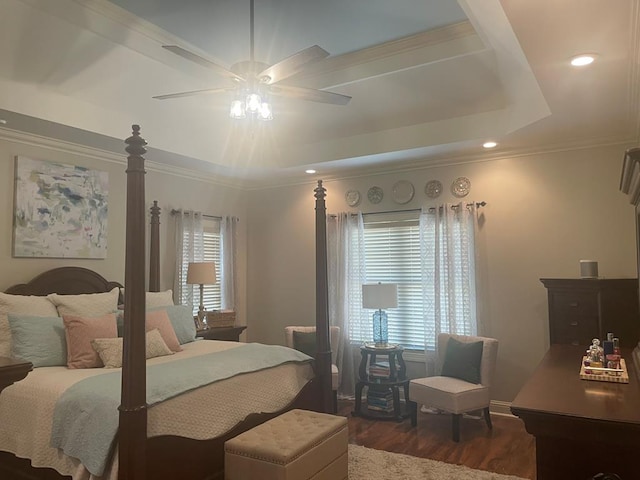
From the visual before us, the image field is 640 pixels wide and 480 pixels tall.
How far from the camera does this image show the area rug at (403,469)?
3338mm

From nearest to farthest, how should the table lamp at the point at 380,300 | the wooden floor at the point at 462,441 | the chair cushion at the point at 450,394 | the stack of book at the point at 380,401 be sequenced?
1. the wooden floor at the point at 462,441
2. the chair cushion at the point at 450,394
3. the stack of book at the point at 380,401
4. the table lamp at the point at 380,300

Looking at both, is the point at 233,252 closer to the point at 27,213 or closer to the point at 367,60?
the point at 27,213

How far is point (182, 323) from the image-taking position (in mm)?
4297

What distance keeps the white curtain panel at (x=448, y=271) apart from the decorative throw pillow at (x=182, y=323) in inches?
95.2

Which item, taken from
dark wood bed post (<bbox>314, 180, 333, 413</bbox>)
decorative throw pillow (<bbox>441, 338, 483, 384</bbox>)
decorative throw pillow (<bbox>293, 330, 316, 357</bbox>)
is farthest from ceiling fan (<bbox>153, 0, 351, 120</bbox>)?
decorative throw pillow (<bbox>293, 330, 316, 357</bbox>)

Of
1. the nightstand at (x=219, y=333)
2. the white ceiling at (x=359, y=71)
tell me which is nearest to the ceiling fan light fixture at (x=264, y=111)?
the white ceiling at (x=359, y=71)

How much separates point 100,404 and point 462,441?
2962 mm

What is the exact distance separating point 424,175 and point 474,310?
1.54 meters

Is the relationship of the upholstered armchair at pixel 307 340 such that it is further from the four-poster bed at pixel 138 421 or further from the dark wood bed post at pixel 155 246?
the four-poster bed at pixel 138 421

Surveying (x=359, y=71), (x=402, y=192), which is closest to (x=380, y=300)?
(x=402, y=192)

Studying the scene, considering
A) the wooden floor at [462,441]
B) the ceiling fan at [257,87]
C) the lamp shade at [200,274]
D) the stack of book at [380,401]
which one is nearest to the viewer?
the ceiling fan at [257,87]

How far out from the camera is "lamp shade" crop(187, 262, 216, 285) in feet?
16.6

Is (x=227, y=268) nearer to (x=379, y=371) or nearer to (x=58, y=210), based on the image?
(x=58, y=210)

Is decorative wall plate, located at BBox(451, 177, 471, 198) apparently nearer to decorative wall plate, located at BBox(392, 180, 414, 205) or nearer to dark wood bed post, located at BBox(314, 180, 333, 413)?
decorative wall plate, located at BBox(392, 180, 414, 205)
